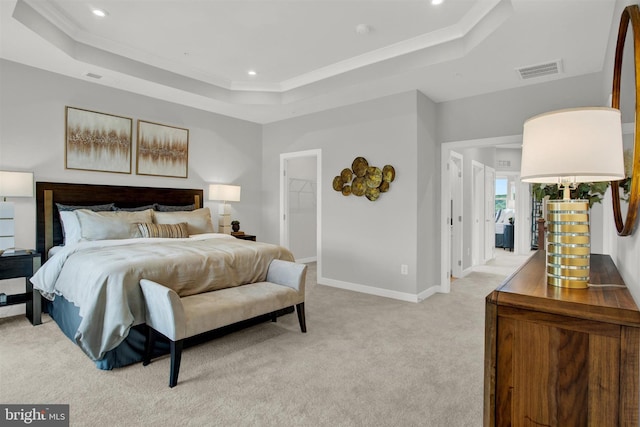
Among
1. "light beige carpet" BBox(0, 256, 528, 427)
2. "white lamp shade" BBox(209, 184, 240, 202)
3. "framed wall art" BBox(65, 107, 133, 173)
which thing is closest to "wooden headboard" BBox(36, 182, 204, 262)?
"framed wall art" BBox(65, 107, 133, 173)

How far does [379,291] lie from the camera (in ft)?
14.5

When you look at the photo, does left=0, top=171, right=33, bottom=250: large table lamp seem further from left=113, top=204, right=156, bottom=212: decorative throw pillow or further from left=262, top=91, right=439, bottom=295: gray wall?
left=262, top=91, right=439, bottom=295: gray wall

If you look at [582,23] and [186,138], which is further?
[186,138]

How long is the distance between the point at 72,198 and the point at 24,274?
977 mm

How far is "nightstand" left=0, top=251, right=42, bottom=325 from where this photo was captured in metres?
3.08

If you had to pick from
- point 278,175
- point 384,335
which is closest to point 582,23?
point 384,335

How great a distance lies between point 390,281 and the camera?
4340 mm

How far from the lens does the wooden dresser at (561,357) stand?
99 centimetres

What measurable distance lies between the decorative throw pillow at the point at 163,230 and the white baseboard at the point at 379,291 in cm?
206

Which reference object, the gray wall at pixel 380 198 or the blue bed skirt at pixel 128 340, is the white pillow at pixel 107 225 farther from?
the gray wall at pixel 380 198

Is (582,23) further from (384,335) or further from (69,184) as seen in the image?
(69,184)

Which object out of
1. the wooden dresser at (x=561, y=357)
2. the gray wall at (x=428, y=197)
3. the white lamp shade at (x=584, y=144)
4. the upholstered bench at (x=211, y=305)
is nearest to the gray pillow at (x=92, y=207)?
the upholstered bench at (x=211, y=305)

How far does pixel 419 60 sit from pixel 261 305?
2.82 meters

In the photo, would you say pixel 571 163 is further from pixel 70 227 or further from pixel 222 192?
pixel 222 192
